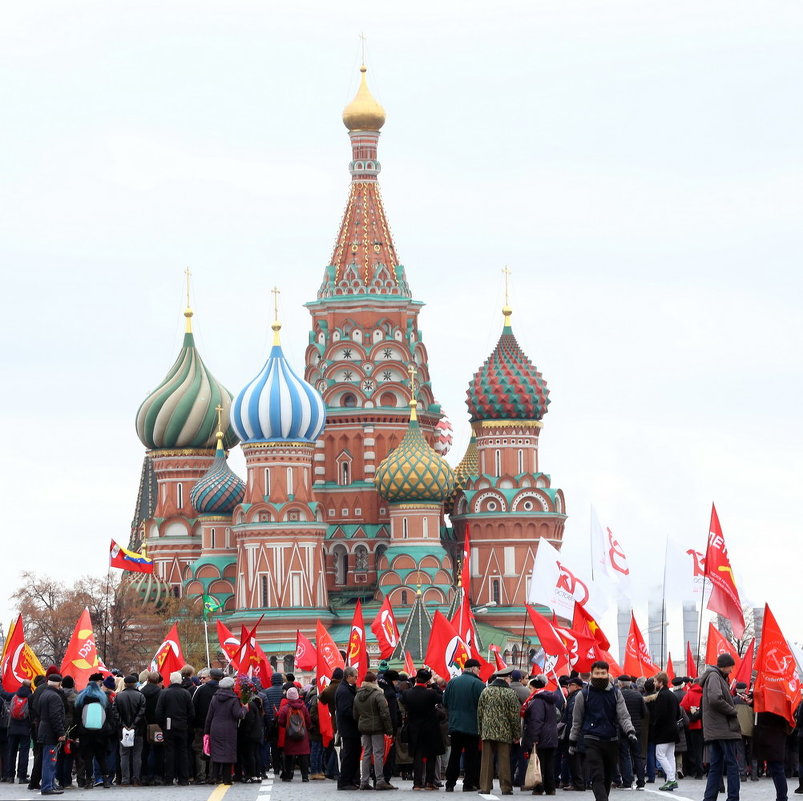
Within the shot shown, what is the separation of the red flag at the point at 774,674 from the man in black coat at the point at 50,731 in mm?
8296

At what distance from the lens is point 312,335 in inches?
3856

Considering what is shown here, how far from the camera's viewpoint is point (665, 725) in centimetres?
3142

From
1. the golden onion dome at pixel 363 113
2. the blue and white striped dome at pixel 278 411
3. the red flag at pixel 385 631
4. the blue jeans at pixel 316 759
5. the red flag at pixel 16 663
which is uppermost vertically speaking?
the golden onion dome at pixel 363 113

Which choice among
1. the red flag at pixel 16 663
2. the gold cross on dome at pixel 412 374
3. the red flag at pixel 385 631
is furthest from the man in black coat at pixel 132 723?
the gold cross on dome at pixel 412 374

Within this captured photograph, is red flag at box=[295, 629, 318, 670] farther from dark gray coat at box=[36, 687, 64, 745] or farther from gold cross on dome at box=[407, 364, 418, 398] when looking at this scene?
gold cross on dome at box=[407, 364, 418, 398]

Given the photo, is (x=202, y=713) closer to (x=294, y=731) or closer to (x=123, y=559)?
(x=294, y=731)

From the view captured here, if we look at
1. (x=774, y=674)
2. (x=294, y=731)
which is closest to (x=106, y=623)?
(x=294, y=731)

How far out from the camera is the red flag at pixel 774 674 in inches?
1062

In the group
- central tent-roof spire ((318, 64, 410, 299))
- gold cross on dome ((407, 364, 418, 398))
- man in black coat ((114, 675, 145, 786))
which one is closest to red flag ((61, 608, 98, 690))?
man in black coat ((114, 675, 145, 786))

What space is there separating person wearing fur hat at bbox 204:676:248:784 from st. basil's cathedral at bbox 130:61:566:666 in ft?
189

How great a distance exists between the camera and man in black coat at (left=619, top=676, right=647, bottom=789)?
31.1 m

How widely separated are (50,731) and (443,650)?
8.63m

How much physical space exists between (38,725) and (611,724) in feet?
24.8

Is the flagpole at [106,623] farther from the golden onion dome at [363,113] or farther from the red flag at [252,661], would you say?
the red flag at [252,661]
